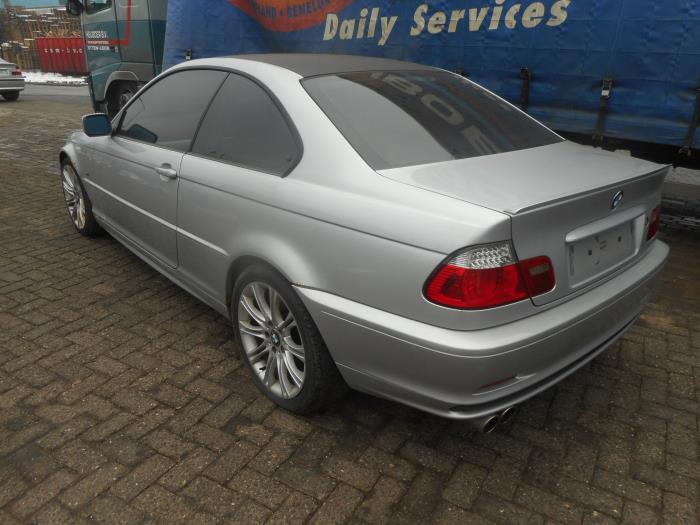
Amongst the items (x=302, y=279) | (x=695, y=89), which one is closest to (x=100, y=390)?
(x=302, y=279)

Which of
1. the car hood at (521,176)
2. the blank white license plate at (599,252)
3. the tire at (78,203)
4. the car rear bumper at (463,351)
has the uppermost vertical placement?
the car hood at (521,176)

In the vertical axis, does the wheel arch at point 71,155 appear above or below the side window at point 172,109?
below

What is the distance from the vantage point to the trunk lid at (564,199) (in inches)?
77.1

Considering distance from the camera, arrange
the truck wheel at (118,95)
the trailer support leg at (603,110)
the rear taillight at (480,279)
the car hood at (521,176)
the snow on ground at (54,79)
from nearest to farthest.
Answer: the rear taillight at (480,279)
the car hood at (521,176)
the trailer support leg at (603,110)
the truck wheel at (118,95)
the snow on ground at (54,79)

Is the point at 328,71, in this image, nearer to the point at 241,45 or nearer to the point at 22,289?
the point at 22,289

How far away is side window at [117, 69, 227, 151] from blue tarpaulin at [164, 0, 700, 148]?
3033 millimetres

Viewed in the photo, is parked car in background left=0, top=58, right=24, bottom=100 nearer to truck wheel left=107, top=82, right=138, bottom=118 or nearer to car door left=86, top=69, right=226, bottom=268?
truck wheel left=107, top=82, right=138, bottom=118

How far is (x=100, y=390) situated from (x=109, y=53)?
776 centimetres

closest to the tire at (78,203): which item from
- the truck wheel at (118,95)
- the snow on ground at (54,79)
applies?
the truck wheel at (118,95)

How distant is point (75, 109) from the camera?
13992 mm

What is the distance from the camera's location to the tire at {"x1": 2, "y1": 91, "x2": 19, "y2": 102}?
16.3m

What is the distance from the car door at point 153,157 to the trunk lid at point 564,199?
4.98 feet

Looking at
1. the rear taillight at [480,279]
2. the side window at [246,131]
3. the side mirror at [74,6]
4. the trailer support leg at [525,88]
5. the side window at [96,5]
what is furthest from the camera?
the side mirror at [74,6]

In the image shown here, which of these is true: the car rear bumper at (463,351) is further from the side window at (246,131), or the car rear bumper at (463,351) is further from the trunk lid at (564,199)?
the side window at (246,131)
